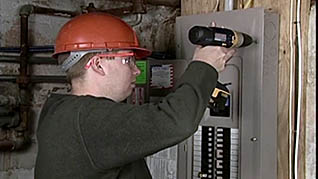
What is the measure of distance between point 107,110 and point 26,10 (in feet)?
5.31

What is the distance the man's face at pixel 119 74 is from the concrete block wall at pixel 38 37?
1347 mm

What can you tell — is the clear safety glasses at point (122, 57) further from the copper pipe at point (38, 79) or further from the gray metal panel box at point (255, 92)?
the copper pipe at point (38, 79)

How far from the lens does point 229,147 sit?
147cm

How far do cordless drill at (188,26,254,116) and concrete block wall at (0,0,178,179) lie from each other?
1221 mm

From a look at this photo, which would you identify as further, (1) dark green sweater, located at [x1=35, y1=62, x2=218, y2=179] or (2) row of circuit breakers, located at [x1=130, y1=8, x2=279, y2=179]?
(2) row of circuit breakers, located at [x1=130, y1=8, x2=279, y2=179]

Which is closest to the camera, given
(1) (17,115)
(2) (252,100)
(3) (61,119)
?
(3) (61,119)

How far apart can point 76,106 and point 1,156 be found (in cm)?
161

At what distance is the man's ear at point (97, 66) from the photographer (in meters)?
1.20

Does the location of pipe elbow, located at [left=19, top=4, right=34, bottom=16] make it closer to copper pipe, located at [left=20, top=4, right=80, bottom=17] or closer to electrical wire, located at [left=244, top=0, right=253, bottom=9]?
copper pipe, located at [left=20, top=4, right=80, bottom=17]

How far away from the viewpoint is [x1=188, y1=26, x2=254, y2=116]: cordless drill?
46.1 inches

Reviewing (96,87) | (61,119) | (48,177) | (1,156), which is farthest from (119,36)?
(1,156)

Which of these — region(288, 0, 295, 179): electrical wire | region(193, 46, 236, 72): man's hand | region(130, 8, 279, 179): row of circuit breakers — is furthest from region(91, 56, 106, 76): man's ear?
region(288, 0, 295, 179): electrical wire

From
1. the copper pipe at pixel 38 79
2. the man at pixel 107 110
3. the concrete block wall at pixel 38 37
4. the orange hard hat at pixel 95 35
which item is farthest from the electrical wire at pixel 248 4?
the copper pipe at pixel 38 79

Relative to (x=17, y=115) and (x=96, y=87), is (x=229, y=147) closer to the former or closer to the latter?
(x=96, y=87)
